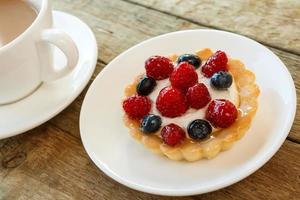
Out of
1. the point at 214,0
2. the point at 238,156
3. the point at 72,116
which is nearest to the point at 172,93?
the point at 238,156

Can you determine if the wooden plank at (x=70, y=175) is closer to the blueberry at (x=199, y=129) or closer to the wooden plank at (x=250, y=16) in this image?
the blueberry at (x=199, y=129)

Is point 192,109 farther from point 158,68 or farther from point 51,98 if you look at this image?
point 51,98

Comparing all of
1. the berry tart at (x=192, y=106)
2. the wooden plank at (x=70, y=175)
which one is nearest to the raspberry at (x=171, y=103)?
the berry tart at (x=192, y=106)

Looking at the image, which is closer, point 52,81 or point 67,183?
point 67,183

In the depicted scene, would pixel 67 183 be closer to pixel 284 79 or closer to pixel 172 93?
pixel 172 93

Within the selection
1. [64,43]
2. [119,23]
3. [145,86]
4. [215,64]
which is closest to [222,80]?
[215,64]
